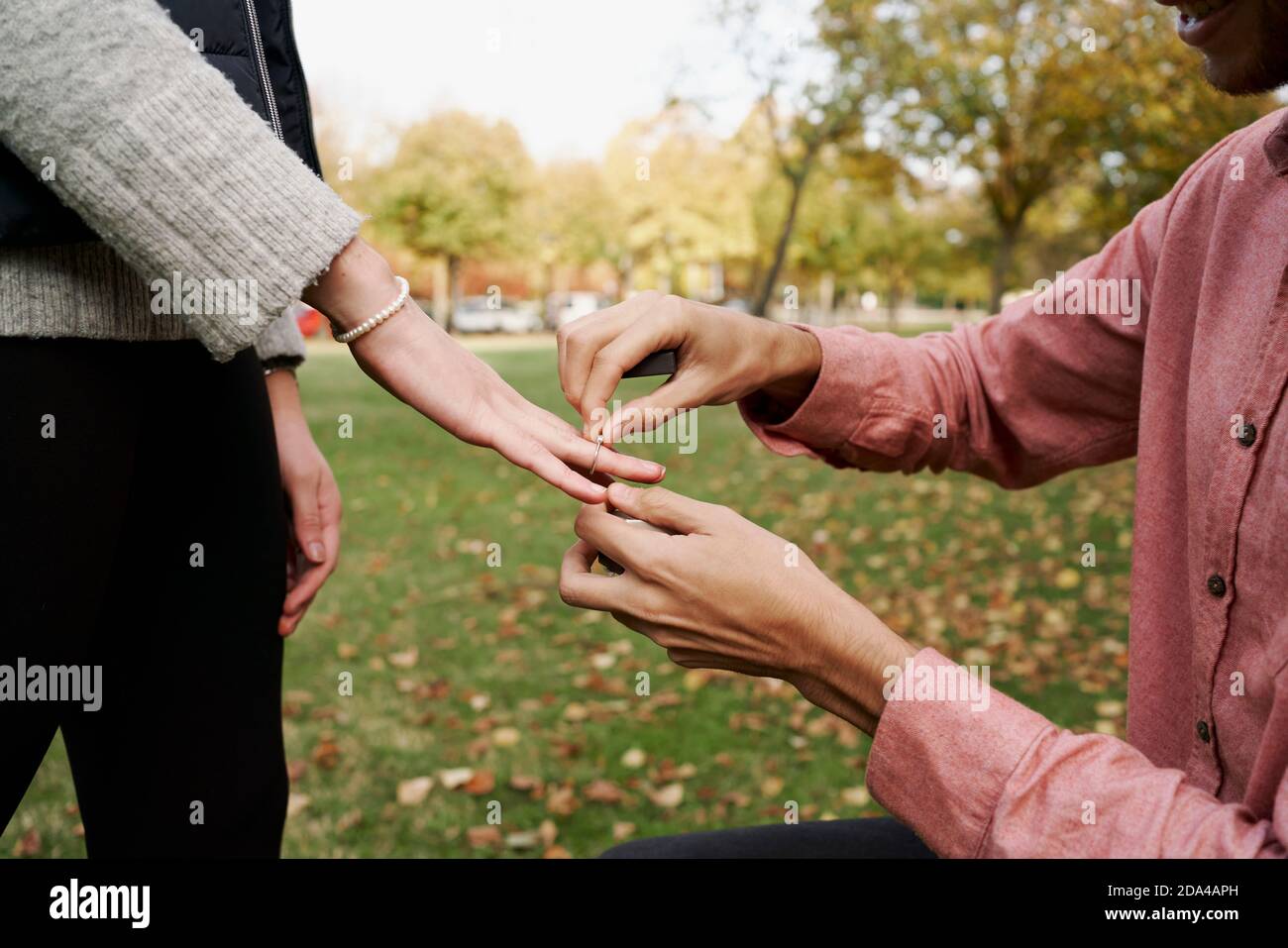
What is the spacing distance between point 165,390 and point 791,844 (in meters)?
1.37

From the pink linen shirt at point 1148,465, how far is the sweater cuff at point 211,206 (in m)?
1.07

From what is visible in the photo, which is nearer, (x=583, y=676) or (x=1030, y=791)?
(x=1030, y=791)

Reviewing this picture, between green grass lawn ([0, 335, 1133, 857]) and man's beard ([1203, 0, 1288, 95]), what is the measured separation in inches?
125

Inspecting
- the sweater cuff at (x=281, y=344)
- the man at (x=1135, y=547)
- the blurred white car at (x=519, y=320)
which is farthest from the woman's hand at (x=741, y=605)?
the blurred white car at (x=519, y=320)

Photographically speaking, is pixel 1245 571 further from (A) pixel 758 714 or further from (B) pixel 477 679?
(B) pixel 477 679

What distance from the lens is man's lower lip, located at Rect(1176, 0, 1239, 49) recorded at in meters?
1.58

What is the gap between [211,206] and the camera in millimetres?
1348

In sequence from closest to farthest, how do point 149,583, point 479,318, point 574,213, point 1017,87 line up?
point 149,583
point 1017,87
point 574,213
point 479,318

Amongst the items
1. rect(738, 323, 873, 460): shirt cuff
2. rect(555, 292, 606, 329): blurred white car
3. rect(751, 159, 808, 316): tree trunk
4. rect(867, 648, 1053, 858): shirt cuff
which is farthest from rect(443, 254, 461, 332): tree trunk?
rect(867, 648, 1053, 858): shirt cuff

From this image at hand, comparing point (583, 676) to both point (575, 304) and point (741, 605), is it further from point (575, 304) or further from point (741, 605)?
point (575, 304)

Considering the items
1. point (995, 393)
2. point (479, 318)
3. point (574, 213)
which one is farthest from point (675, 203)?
point (995, 393)

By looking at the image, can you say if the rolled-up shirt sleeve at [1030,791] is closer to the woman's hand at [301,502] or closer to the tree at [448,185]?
the woman's hand at [301,502]

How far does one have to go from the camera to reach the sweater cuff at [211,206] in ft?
4.24

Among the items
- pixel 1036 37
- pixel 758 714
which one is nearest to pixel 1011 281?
pixel 1036 37
